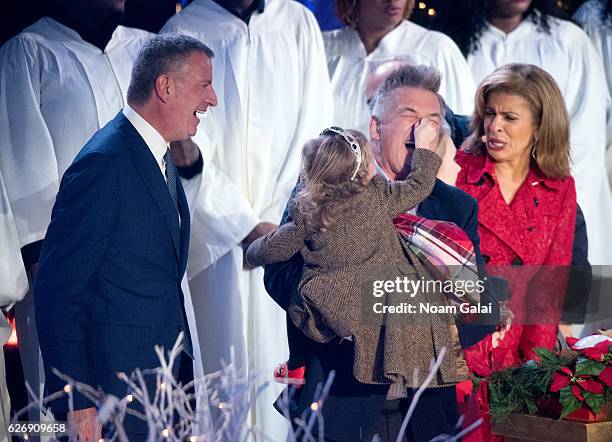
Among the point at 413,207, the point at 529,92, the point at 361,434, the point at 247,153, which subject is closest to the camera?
the point at 361,434

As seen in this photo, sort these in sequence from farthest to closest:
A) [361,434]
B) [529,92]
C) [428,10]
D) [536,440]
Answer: [428,10] < [529,92] < [361,434] < [536,440]

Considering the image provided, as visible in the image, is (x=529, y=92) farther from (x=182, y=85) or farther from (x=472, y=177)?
(x=182, y=85)

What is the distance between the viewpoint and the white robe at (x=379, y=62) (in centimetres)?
408

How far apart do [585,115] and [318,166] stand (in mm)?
1851

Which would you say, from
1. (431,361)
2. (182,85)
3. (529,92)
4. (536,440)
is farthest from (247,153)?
(536,440)

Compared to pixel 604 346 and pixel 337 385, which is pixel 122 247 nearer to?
pixel 337 385

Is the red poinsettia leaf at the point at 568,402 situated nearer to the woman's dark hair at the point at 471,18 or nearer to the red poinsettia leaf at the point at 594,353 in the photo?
the red poinsettia leaf at the point at 594,353

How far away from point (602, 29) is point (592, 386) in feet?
7.76

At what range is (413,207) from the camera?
3004mm

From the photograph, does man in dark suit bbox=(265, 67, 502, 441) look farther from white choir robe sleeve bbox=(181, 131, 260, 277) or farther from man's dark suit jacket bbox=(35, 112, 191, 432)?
white choir robe sleeve bbox=(181, 131, 260, 277)

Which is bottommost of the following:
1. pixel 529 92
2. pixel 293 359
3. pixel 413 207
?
pixel 293 359

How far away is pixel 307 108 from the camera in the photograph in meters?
3.92

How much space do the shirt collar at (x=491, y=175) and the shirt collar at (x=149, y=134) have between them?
115 centimetres

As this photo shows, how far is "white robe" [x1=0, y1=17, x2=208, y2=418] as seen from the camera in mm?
3486
